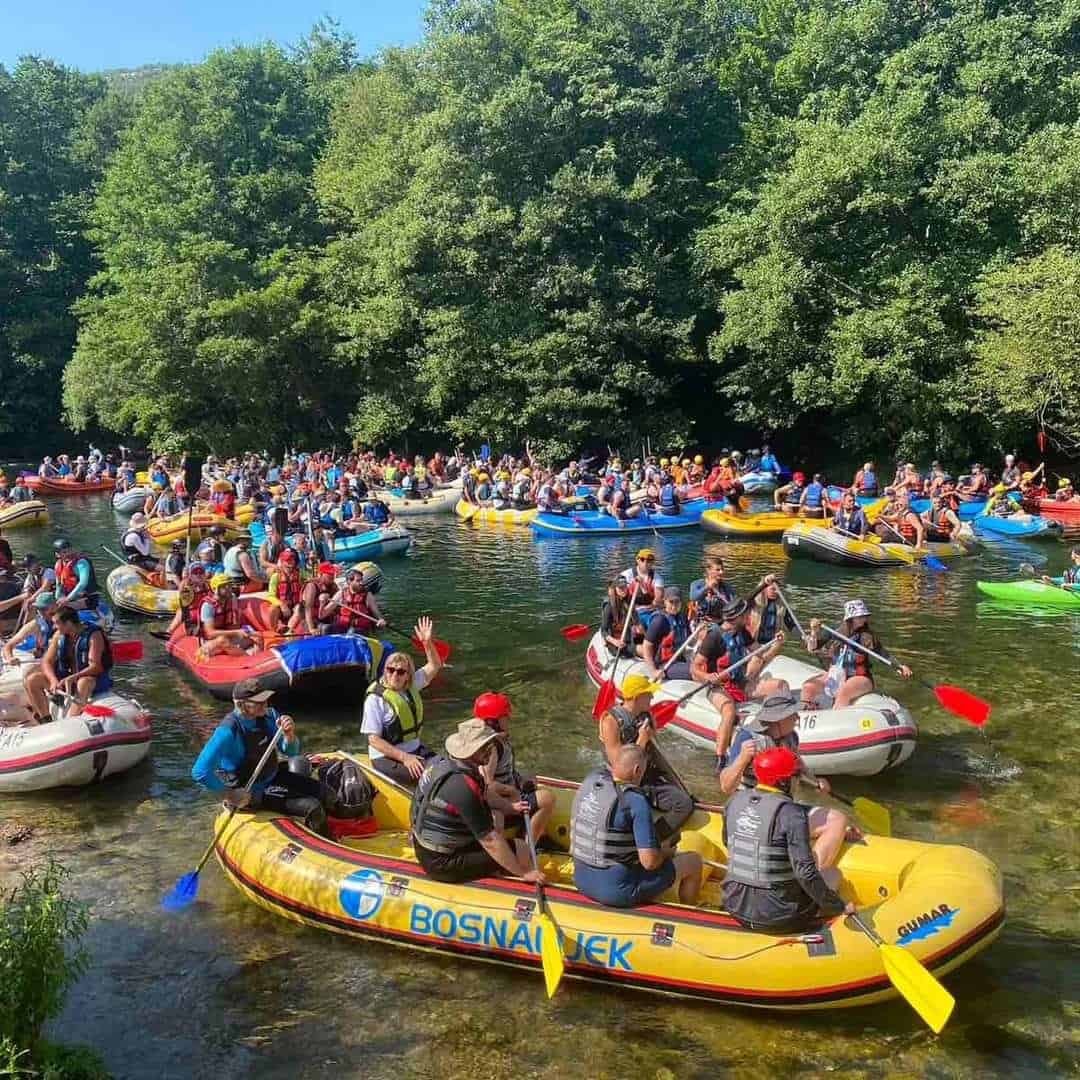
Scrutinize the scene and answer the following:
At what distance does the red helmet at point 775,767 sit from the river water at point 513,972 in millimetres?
1352

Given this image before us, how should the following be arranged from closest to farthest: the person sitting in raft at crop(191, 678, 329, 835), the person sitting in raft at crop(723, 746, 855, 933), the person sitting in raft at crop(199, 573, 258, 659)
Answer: the person sitting in raft at crop(723, 746, 855, 933), the person sitting in raft at crop(191, 678, 329, 835), the person sitting in raft at crop(199, 573, 258, 659)

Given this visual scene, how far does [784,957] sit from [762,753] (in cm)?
106

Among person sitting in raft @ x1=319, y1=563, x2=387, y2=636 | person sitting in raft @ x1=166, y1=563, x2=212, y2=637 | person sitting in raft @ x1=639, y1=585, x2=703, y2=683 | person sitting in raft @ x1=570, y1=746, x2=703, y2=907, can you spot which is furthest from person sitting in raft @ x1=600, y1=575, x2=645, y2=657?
person sitting in raft @ x1=570, y1=746, x2=703, y2=907

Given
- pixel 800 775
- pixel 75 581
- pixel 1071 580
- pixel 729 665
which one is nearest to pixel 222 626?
pixel 75 581

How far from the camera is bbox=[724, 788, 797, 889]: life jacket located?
5355 millimetres

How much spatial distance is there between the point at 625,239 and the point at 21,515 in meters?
19.7

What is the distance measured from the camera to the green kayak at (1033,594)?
1534 cm

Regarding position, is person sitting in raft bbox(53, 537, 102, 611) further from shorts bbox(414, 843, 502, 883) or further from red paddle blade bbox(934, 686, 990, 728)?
red paddle blade bbox(934, 686, 990, 728)

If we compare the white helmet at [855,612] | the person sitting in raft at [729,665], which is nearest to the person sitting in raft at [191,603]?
the person sitting in raft at [729,665]

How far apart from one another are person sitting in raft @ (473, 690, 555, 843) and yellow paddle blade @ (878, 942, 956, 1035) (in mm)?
2086

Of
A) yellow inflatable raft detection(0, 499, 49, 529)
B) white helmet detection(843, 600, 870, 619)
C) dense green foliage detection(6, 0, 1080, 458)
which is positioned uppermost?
dense green foliage detection(6, 0, 1080, 458)

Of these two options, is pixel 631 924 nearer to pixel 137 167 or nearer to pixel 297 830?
pixel 297 830

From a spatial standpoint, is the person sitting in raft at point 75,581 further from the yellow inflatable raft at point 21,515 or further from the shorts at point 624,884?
the yellow inflatable raft at point 21,515

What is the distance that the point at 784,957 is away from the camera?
5.45 metres
